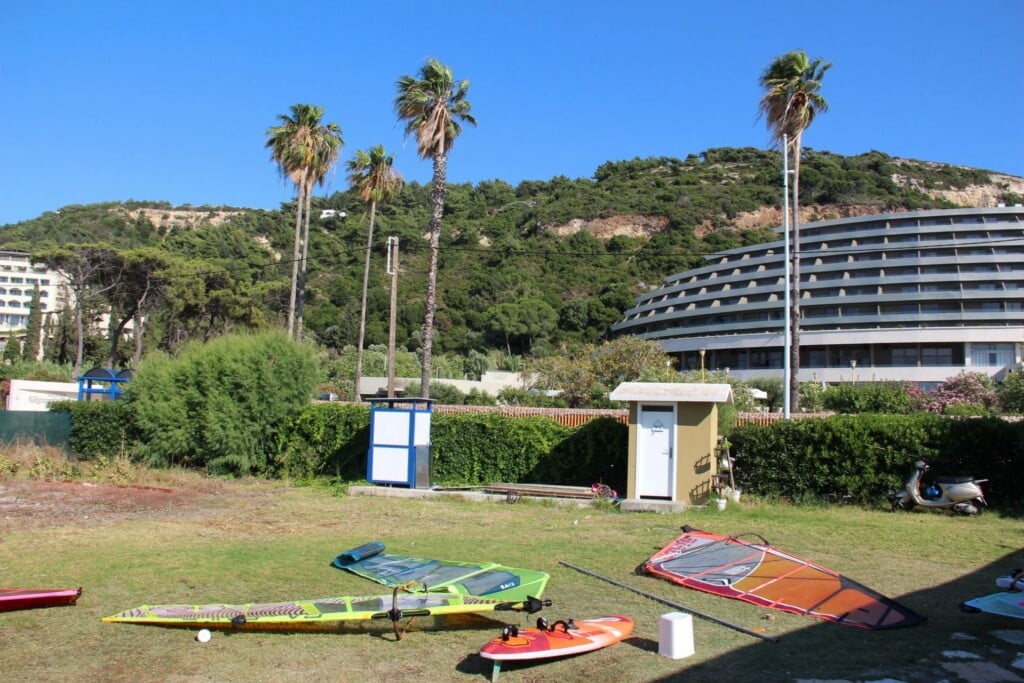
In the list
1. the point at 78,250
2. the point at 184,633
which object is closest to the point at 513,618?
the point at 184,633

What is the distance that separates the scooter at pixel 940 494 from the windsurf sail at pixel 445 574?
8253mm

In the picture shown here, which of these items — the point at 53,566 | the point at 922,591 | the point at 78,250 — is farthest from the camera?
the point at 78,250

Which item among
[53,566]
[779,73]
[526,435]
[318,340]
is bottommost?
[53,566]

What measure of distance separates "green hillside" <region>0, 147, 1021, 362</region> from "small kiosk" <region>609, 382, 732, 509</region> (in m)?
44.9

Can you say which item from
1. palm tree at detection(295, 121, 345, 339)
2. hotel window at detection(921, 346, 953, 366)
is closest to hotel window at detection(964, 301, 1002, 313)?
hotel window at detection(921, 346, 953, 366)

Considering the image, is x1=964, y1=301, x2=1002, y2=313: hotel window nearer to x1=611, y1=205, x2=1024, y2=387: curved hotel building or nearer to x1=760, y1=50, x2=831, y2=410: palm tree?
x1=611, y1=205, x2=1024, y2=387: curved hotel building

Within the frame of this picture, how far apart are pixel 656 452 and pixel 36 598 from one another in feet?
35.1

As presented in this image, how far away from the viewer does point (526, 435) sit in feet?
60.3

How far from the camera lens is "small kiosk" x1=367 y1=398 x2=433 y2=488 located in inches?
712

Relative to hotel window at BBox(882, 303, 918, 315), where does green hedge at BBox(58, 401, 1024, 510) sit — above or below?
below

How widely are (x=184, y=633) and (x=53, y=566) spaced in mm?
3519

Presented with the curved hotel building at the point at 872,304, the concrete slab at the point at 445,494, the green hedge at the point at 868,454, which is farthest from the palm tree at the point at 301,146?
the curved hotel building at the point at 872,304

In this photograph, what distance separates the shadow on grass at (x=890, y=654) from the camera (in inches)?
225

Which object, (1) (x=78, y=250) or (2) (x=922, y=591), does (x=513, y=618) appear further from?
(1) (x=78, y=250)
